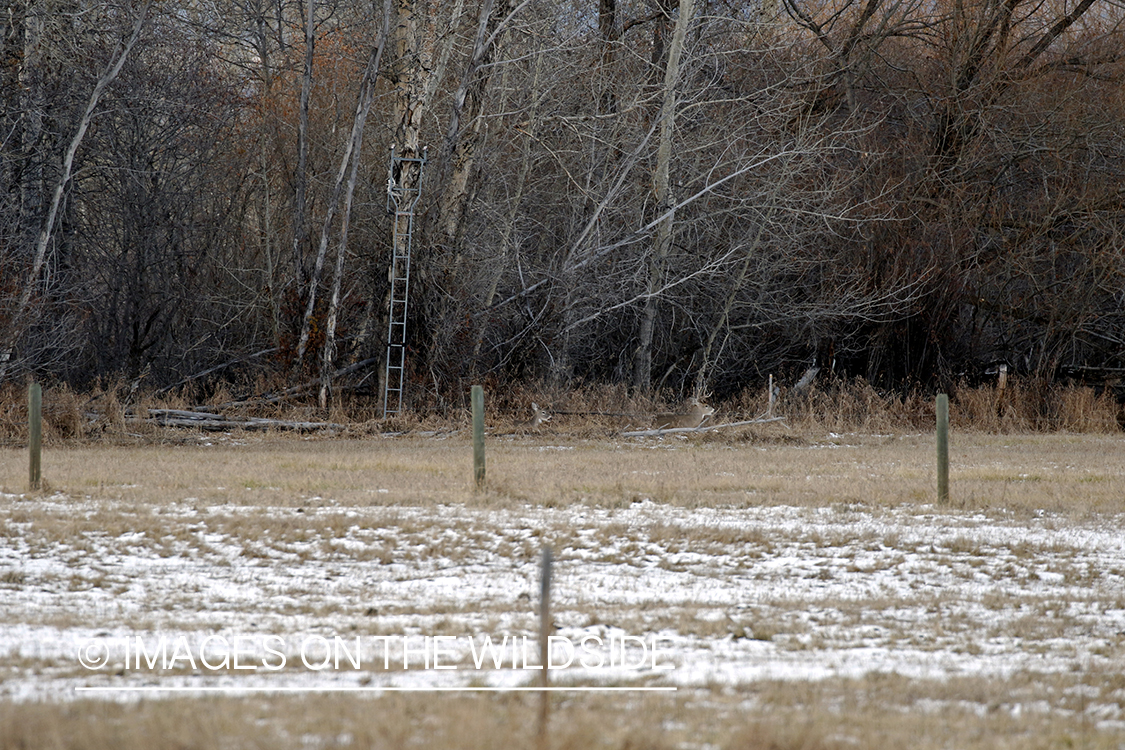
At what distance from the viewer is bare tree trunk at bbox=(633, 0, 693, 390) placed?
24578 millimetres

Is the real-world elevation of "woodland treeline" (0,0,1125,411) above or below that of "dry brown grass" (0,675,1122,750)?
above

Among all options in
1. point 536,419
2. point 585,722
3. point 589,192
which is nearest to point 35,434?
point 585,722

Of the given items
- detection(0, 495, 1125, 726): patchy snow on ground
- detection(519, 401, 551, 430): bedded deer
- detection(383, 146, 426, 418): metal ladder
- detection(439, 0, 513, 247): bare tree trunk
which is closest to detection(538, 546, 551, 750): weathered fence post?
detection(0, 495, 1125, 726): patchy snow on ground

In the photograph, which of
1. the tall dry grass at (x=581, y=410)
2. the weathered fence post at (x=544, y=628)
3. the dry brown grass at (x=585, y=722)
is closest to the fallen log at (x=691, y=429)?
the tall dry grass at (x=581, y=410)

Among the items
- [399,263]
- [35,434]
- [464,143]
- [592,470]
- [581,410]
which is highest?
[464,143]

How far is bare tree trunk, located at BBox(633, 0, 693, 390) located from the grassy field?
9.09 meters

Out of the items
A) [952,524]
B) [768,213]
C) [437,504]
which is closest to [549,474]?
[437,504]

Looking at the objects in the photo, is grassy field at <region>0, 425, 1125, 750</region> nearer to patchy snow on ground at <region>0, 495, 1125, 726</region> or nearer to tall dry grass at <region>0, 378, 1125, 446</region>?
patchy snow on ground at <region>0, 495, 1125, 726</region>

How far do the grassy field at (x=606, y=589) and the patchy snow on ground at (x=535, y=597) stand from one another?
35 mm

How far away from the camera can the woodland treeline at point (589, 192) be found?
23344 millimetres

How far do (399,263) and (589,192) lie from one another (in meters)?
4.35

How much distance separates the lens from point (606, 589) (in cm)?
852

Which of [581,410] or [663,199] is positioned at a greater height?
[663,199]

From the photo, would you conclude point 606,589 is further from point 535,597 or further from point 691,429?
point 691,429
